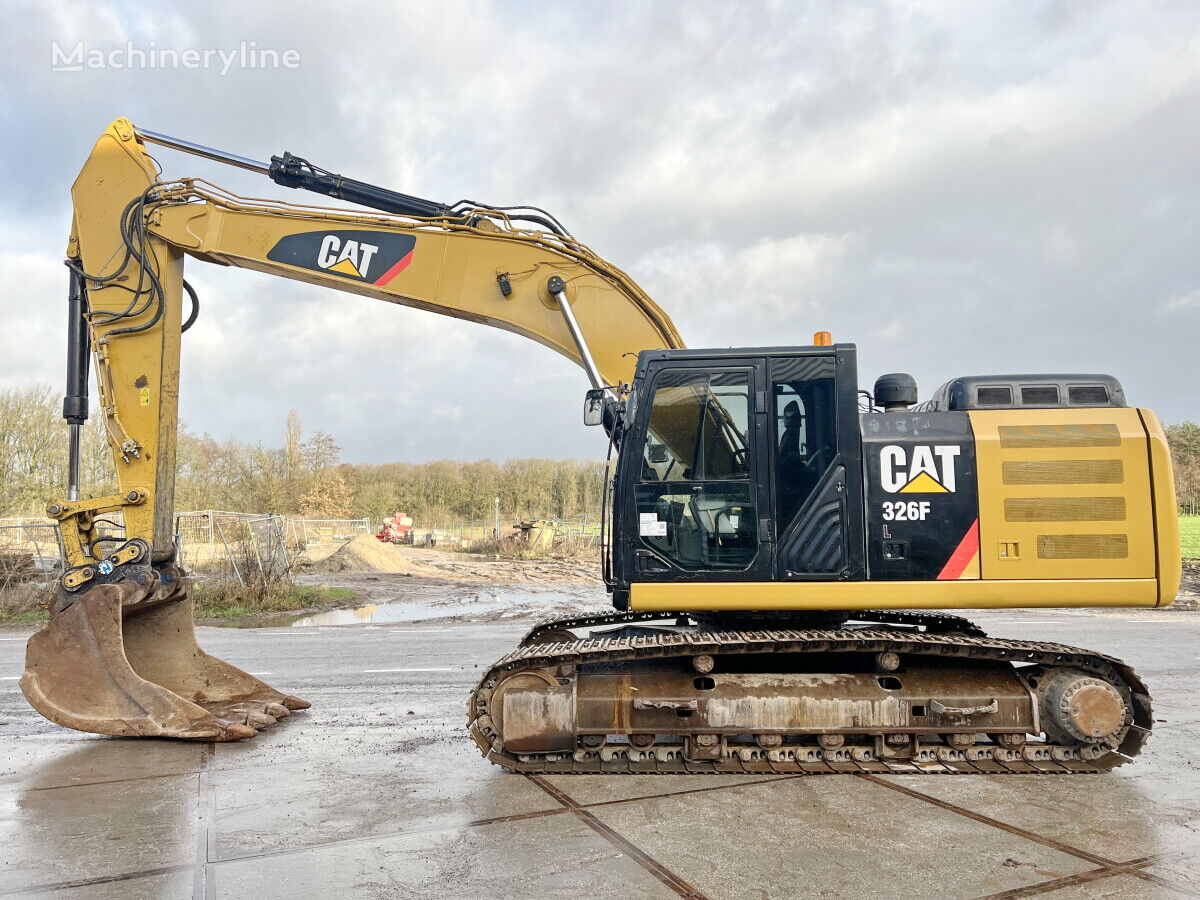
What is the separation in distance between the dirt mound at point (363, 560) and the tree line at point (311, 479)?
7241 mm

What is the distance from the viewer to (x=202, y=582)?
58.4 feet

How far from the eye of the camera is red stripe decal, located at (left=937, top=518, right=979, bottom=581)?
5523mm

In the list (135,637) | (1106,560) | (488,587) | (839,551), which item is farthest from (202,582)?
(1106,560)

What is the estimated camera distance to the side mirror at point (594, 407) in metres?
5.89

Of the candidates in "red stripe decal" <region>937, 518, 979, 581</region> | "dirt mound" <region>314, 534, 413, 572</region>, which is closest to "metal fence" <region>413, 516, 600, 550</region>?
Answer: "dirt mound" <region>314, 534, 413, 572</region>

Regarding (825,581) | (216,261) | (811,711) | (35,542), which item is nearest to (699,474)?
(825,581)

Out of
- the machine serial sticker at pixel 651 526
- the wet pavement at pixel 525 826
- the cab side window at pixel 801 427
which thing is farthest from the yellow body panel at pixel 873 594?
the wet pavement at pixel 525 826

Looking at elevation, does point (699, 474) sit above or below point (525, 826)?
above

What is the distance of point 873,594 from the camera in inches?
216

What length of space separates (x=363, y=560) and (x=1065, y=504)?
22.7 meters

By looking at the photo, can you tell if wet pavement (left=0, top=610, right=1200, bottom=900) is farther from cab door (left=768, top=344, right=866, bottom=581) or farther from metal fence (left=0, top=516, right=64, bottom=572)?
metal fence (left=0, top=516, right=64, bottom=572)

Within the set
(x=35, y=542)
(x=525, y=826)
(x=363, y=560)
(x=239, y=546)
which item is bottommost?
(x=525, y=826)

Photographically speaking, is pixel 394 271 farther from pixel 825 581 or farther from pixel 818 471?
pixel 825 581

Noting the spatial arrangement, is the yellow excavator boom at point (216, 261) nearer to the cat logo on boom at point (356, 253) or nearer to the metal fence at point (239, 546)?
the cat logo on boom at point (356, 253)
